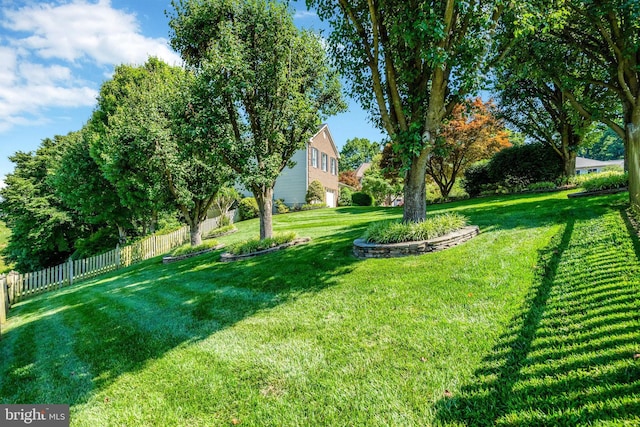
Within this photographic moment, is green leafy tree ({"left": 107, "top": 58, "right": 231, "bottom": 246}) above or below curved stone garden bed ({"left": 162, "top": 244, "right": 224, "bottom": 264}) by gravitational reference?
above

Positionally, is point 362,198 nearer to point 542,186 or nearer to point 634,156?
point 542,186

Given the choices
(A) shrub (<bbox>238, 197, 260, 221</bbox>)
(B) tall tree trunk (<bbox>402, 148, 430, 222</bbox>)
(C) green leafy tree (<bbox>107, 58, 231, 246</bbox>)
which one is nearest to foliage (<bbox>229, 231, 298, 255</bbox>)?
(C) green leafy tree (<bbox>107, 58, 231, 246</bbox>)

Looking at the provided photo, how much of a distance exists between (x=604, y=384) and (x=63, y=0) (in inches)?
485

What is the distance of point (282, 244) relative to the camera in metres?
8.99

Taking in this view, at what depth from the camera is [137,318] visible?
5414mm

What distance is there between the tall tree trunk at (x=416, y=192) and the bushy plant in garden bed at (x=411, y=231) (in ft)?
0.82

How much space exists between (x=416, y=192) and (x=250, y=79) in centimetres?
562

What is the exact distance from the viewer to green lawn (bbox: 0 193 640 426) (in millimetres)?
2354

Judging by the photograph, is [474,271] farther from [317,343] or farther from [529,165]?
[529,165]

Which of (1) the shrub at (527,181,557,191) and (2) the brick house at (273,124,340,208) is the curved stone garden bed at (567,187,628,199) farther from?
(2) the brick house at (273,124,340,208)

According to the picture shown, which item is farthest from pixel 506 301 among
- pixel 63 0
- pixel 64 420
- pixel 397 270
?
pixel 63 0

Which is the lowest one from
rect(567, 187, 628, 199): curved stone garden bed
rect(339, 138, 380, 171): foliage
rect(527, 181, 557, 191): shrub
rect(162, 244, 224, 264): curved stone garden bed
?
rect(162, 244, 224, 264): curved stone garden bed

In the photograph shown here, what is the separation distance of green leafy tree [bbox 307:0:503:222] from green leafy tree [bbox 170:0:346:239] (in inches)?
75.4

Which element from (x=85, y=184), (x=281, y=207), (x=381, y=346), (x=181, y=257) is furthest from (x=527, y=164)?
(x=85, y=184)
